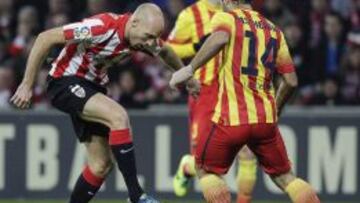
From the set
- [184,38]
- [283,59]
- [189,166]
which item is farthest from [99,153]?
[184,38]

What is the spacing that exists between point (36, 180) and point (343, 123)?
3.19 metres

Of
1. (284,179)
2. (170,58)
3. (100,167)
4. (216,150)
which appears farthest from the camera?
(170,58)

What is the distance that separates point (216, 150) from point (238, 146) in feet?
0.50

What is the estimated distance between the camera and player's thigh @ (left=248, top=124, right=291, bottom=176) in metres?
8.58

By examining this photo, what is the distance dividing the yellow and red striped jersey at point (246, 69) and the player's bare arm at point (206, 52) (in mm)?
65

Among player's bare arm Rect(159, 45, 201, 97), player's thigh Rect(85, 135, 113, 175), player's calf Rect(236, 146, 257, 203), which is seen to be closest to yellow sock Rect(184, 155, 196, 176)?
player's calf Rect(236, 146, 257, 203)

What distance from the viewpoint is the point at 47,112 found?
13.2 m

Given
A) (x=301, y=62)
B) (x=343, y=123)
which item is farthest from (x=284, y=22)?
(x=343, y=123)

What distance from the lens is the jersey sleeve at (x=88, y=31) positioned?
8906 millimetres

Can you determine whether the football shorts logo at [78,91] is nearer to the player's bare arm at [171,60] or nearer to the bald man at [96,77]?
the bald man at [96,77]

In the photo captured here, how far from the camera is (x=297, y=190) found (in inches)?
338

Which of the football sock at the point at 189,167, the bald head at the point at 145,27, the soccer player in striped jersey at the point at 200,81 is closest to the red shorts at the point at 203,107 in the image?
the soccer player in striped jersey at the point at 200,81

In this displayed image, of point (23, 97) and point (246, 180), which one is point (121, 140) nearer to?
point (23, 97)

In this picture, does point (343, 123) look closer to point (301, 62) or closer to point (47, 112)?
point (301, 62)
